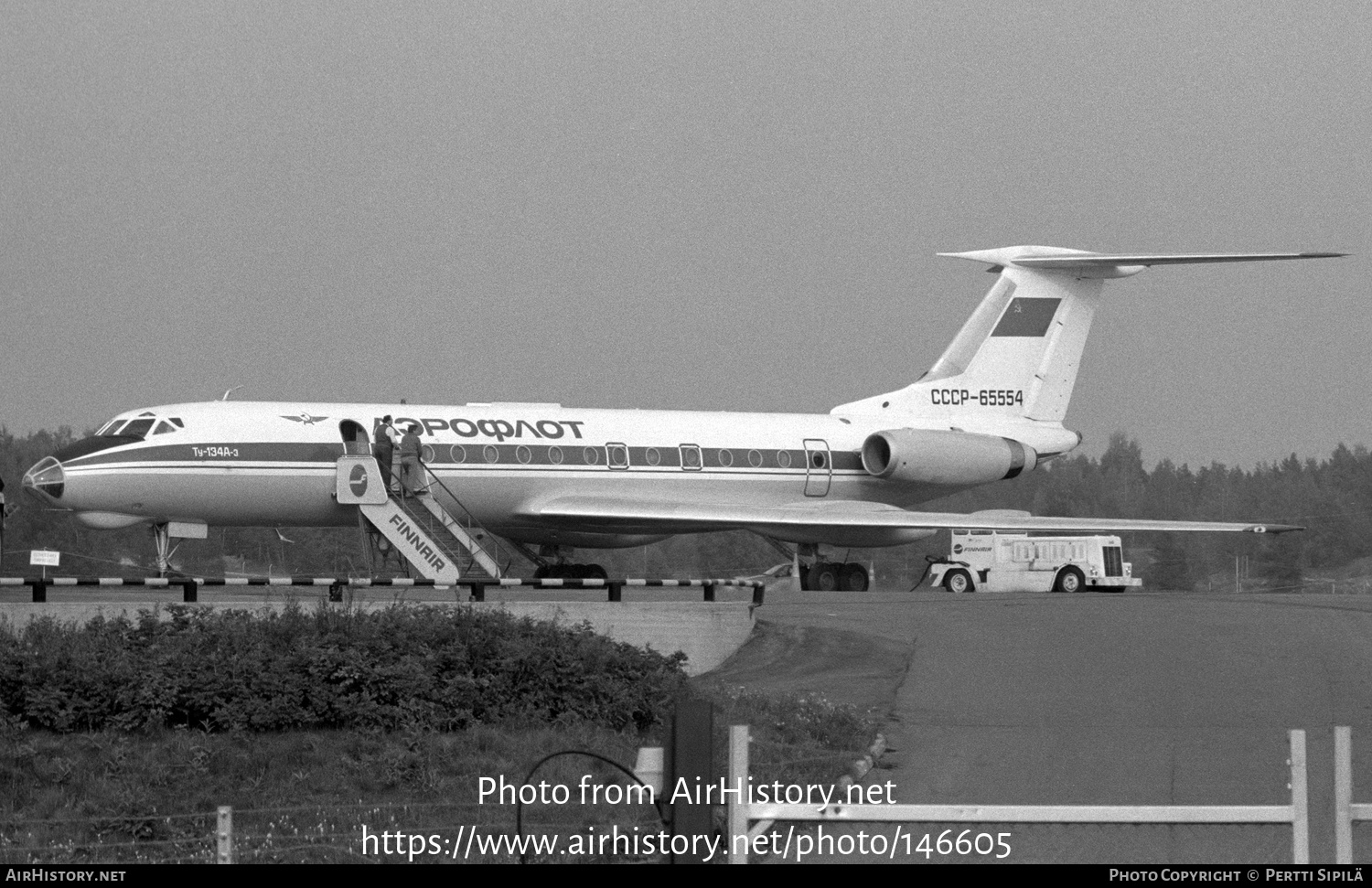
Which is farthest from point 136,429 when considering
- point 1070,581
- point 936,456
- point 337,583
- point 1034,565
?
point 1034,565

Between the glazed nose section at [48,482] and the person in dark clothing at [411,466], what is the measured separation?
16.9 feet

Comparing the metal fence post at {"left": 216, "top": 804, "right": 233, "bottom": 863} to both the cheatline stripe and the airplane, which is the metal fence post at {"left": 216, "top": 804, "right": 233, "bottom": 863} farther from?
the airplane

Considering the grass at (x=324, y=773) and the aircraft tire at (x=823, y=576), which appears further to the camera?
the aircraft tire at (x=823, y=576)

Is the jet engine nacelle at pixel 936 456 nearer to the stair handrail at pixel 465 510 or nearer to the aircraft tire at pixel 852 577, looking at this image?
the aircraft tire at pixel 852 577

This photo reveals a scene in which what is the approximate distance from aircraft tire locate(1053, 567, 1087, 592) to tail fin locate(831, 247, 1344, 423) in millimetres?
3545

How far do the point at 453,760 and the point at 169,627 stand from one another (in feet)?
12.0

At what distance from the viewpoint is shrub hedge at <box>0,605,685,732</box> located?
13.7 metres

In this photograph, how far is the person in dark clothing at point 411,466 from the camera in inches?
1001

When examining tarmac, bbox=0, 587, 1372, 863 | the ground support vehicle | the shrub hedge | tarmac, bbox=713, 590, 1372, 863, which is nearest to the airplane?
the ground support vehicle

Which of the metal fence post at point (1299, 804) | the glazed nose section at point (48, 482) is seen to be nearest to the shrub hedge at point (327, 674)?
the metal fence post at point (1299, 804)

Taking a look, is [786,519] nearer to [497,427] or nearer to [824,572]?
[824,572]

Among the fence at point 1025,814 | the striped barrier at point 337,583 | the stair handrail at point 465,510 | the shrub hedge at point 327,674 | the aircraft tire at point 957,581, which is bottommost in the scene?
the fence at point 1025,814

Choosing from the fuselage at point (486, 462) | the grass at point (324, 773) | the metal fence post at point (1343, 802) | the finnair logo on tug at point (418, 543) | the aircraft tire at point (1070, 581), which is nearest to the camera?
the metal fence post at point (1343, 802)
